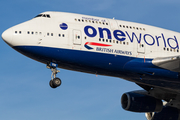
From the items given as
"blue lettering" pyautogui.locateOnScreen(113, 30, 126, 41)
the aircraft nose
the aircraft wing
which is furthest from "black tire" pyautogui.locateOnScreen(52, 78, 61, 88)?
the aircraft wing

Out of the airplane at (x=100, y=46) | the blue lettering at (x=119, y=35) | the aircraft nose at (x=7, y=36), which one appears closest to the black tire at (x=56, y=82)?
the airplane at (x=100, y=46)

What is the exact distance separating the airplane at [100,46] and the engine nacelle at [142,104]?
3.71m

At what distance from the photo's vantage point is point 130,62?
38.2m

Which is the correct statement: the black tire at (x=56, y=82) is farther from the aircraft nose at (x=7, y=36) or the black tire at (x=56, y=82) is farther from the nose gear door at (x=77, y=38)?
the aircraft nose at (x=7, y=36)

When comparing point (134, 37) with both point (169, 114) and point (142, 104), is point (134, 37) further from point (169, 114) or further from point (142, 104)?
point (169, 114)

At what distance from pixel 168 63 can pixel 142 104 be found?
29.4 ft

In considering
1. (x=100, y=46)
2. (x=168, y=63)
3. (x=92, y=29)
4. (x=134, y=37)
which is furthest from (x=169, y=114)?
(x=92, y=29)

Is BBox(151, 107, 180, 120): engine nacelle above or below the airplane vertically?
below

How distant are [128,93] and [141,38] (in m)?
9.53

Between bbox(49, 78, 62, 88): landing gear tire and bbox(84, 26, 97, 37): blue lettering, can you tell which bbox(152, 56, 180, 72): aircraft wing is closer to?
bbox(84, 26, 97, 37): blue lettering

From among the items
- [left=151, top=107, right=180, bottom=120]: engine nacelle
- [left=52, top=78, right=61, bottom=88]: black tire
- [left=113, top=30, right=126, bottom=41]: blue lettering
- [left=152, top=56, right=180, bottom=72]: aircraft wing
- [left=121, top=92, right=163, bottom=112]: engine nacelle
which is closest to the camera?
[left=52, top=78, right=61, bottom=88]: black tire

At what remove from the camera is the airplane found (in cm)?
3594

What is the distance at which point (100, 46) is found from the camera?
37.2m

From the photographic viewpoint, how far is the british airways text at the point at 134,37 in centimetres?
3775
